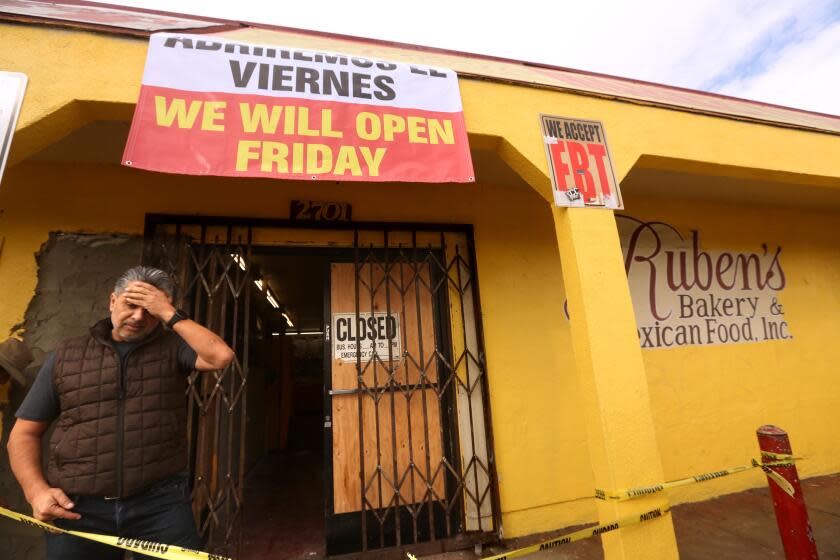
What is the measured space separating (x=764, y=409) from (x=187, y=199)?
6641 mm

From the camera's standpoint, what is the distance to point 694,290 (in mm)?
4656

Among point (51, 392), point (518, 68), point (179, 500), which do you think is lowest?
point (179, 500)

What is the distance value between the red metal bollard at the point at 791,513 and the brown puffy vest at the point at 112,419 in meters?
3.32

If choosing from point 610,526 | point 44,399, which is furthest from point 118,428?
point 610,526

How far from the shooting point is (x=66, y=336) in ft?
9.87

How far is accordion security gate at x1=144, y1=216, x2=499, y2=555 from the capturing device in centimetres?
326

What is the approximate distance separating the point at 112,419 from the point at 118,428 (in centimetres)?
5

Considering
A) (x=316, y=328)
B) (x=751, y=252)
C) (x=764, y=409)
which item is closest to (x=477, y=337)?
(x=764, y=409)

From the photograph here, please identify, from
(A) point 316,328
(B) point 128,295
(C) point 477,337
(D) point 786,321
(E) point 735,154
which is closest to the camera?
(B) point 128,295

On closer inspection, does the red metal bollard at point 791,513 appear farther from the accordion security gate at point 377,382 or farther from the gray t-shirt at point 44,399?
the gray t-shirt at point 44,399

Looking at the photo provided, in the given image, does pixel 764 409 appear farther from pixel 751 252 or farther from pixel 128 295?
pixel 128 295

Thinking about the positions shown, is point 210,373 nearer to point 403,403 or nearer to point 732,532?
point 403,403

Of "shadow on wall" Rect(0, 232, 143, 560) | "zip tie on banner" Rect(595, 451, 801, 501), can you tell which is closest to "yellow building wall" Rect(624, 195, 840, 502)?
"zip tie on banner" Rect(595, 451, 801, 501)

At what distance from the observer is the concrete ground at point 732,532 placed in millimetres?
3049
